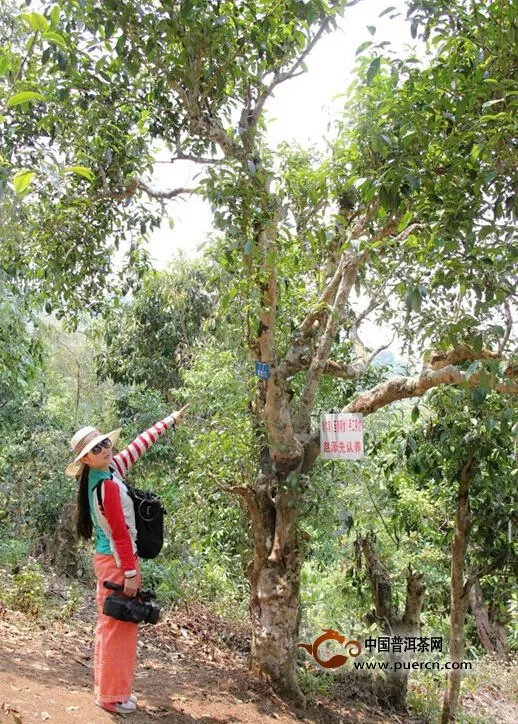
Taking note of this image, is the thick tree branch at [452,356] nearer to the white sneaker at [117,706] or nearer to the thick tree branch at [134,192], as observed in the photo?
the thick tree branch at [134,192]

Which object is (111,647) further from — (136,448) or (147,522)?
(136,448)

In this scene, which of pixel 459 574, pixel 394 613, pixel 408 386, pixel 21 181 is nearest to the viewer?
pixel 21 181

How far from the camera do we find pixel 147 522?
10.7 ft

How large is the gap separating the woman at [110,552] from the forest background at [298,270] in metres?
1.06

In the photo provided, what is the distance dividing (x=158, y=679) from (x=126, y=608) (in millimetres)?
1449

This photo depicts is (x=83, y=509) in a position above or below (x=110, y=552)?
above

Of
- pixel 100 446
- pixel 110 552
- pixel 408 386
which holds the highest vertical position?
pixel 408 386

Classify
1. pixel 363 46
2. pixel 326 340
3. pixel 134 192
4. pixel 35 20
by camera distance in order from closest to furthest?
pixel 35 20 → pixel 363 46 → pixel 326 340 → pixel 134 192

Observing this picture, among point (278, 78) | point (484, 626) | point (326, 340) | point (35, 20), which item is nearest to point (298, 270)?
point (326, 340)

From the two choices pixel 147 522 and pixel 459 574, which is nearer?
pixel 147 522

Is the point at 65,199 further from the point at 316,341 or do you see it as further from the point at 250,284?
the point at 316,341

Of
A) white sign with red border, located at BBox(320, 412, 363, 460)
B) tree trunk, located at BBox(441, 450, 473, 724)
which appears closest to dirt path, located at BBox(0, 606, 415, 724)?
tree trunk, located at BBox(441, 450, 473, 724)

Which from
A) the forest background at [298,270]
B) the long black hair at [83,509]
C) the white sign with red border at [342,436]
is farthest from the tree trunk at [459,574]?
the long black hair at [83,509]

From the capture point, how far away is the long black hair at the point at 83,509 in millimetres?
3250
